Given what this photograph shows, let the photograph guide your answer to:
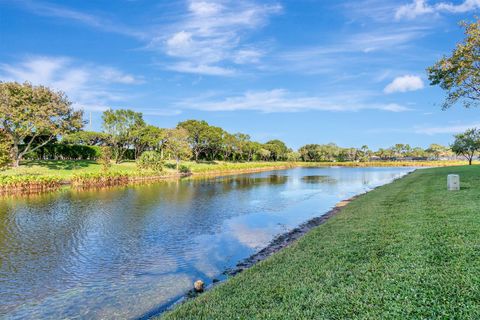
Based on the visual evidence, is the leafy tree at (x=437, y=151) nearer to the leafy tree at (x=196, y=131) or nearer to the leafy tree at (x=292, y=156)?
the leafy tree at (x=292, y=156)

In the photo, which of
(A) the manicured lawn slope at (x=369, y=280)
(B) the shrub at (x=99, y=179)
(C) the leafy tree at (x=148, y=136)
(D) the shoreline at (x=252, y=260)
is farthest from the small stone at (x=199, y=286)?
(C) the leafy tree at (x=148, y=136)

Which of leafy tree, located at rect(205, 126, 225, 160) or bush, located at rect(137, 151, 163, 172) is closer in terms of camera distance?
bush, located at rect(137, 151, 163, 172)

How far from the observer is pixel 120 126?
213 feet

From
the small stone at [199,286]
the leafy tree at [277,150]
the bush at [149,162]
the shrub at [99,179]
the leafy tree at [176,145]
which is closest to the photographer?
the small stone at [199,286]

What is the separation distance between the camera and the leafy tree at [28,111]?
4250 centimetres

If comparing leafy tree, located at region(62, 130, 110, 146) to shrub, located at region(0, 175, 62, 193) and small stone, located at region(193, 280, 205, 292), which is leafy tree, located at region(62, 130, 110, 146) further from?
small stone, located at region(193, 280, 205, 292)

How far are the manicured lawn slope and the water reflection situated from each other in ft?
10.1

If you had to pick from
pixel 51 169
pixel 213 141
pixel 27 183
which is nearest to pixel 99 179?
pixel 27 183

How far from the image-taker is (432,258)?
275 inches

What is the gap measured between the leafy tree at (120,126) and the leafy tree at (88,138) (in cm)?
175

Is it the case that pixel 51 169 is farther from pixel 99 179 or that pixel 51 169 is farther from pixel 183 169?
pixel 183 169

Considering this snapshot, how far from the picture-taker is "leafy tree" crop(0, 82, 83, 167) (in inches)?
1673

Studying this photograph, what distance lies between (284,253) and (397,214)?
19.9 feet

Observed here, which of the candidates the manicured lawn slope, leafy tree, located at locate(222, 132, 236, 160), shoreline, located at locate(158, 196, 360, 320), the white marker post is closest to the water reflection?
shoreline, located at locate(158, 196, 360, 320)
